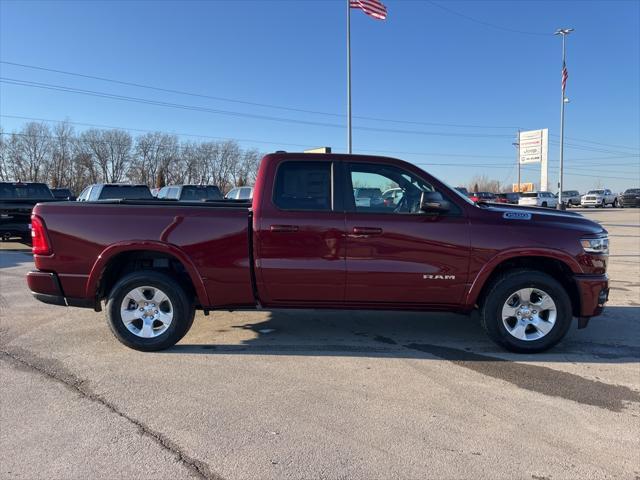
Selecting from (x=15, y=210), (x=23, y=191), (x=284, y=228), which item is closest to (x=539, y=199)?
(x=23, y=191)

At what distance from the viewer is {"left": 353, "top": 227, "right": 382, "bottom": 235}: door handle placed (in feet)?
15.3

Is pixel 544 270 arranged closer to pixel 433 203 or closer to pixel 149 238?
pixel 433 203

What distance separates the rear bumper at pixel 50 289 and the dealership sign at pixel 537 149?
57.9 meters

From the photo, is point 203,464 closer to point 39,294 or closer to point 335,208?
point 335,208

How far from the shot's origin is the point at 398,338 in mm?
5395

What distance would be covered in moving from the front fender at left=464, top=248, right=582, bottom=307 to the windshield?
13.9 meters

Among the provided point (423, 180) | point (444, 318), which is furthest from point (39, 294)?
point (444, 318)

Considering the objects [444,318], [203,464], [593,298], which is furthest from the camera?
[444,318]

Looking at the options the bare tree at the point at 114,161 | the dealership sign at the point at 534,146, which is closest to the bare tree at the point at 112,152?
the bare tree at the point at 114,161

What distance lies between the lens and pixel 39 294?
16.0 feet

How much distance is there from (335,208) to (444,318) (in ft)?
8.43

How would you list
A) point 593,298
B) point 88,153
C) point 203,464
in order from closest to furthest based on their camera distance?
point 203,464 → point 593,298 → point 88,153

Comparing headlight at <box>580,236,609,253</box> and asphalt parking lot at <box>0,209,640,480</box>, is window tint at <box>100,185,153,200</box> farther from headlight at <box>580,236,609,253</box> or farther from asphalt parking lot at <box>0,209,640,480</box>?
headlight at <box>580,236,609,253</box>

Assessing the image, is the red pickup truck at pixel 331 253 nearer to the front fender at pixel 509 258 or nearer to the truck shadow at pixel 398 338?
the front fender at pixel 509 258
